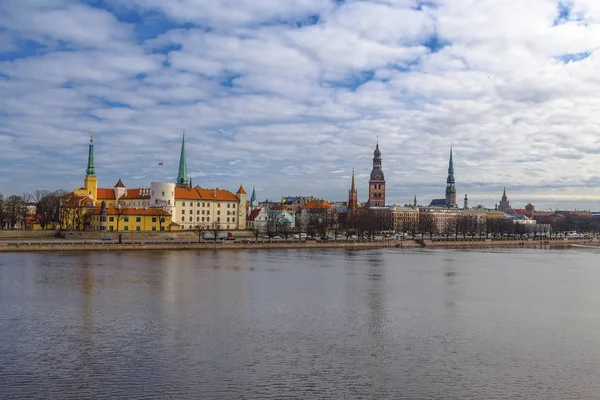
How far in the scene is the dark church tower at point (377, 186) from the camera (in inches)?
5881

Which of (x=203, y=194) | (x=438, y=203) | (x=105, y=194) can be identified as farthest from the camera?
(x=438, y=203)

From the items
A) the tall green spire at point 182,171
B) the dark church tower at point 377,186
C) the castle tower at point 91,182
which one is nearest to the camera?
the castle tower at point 91,182

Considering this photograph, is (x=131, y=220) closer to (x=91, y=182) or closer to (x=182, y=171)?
(x=91, y=182)

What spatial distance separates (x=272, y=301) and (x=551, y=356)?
11301 mm

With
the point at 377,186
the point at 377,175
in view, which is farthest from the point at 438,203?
the point at 377,175

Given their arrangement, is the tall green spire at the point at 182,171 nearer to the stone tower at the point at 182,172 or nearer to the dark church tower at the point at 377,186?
the stone tower at the point at 182,172

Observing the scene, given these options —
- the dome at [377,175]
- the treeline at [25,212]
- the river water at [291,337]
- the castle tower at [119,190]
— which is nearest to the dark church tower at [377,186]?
the dome at [377,175]

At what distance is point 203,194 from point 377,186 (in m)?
75.3

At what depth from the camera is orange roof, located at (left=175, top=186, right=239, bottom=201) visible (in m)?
78.7

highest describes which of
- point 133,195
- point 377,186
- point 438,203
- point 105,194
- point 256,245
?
point 377,186

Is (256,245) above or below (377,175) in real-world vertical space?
below

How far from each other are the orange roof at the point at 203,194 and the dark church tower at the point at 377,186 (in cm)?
6989

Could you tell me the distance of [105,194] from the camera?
80.6 m

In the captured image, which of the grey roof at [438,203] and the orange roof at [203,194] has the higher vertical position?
Answer: the grey roof at [438,203]
